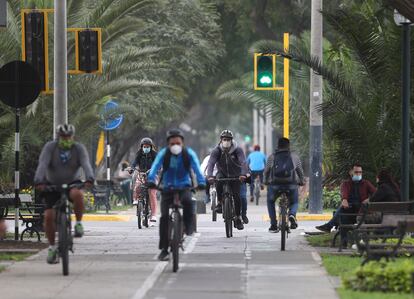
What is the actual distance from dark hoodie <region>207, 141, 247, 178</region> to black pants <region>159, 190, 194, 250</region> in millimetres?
5387

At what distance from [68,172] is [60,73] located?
582 cm

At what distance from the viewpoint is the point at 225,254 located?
1898 centimetres

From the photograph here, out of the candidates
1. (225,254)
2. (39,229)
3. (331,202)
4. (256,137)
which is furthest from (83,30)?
(256,137)

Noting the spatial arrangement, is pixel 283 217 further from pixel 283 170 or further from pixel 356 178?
pixel 356 178

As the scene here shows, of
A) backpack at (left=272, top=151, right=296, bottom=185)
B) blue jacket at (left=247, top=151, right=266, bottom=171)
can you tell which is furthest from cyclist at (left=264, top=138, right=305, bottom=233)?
blue jacket at (left=247, top=151, right=266, bottom=171)

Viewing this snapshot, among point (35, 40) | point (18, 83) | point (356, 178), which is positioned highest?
point (35, 40)

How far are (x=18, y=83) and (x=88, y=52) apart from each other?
4097 millimetres

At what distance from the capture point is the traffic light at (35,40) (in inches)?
920

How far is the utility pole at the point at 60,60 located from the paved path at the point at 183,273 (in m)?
2.15

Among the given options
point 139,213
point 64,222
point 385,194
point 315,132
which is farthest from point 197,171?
point 315,132

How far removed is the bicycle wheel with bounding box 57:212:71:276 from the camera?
1579cm

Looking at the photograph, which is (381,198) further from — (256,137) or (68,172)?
(256,137)

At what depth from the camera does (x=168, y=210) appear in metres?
17.0

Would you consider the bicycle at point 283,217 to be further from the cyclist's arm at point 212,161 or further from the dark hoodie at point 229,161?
the dark hoodie at point 229,161
